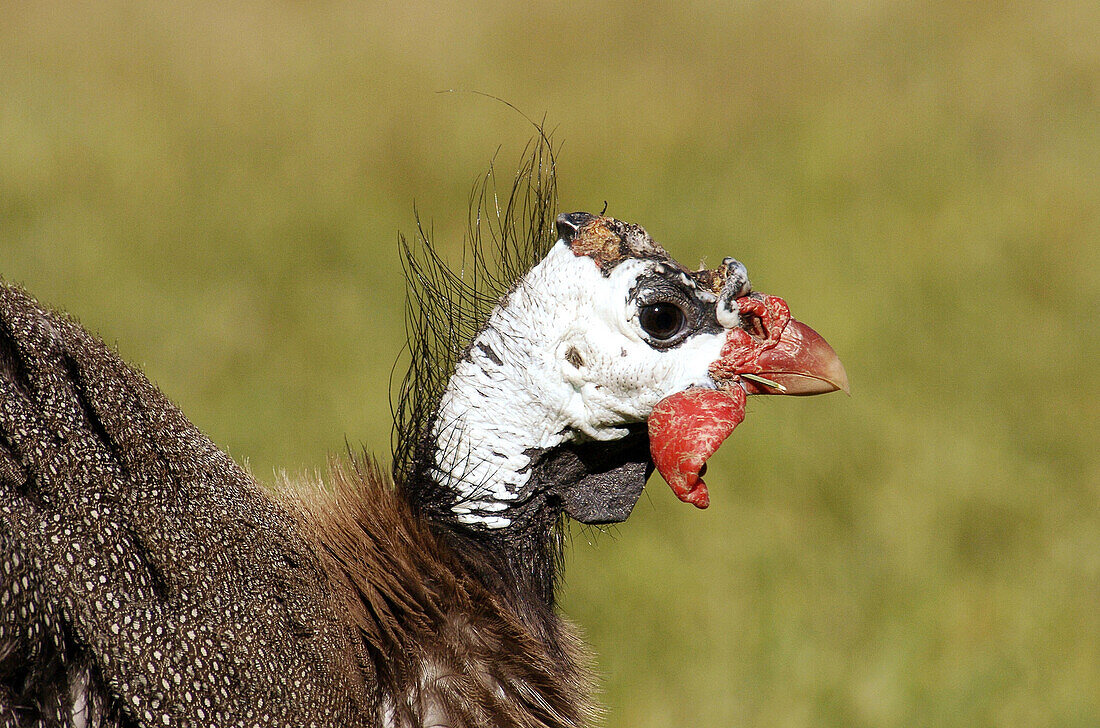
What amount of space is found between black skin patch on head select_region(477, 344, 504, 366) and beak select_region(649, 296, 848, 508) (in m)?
0.30

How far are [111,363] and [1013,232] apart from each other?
517cm

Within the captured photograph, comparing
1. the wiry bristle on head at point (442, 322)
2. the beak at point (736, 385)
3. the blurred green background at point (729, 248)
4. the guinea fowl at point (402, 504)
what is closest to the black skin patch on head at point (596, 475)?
the guinea fowl at point (402, 504)

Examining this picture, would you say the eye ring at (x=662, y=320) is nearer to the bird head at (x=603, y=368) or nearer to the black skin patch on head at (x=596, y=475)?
the bird head at (x=603, y=368)

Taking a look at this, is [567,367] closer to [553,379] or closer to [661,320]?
[553,379]

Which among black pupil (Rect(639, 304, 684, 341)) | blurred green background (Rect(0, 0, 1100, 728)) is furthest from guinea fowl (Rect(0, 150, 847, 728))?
blurred green background (Rect(0, 0, 1100, 728))

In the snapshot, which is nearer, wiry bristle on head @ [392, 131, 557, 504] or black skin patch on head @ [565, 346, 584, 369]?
black skin patch on head @ [565, 346, 584, 369]

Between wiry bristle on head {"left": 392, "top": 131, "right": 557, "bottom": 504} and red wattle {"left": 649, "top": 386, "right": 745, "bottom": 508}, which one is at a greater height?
wiry bristle on head {"left": 392, "top": 131, "right": 557, "bottom": 504}

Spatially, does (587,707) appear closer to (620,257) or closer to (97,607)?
(620,257)

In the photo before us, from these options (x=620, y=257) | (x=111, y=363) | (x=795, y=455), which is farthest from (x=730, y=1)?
(x=111, y=363)

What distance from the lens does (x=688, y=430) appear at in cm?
207

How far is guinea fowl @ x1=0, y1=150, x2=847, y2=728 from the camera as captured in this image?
5.13 ft

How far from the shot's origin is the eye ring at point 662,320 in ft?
6.84

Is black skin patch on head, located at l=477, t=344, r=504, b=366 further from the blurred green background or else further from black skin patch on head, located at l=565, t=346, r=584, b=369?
the blurred green background

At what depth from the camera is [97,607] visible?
5.08 feet
